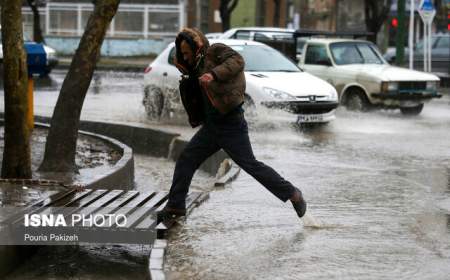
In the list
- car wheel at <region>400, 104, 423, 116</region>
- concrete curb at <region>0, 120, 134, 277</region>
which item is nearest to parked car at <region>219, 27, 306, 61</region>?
car wheel at <region>400, 104, 423, 116</region>

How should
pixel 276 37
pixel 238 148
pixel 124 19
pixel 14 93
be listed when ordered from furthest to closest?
1. pixel 124 19
2. pixel 276 37
3. pixel 14 93
4. pixel 238 148

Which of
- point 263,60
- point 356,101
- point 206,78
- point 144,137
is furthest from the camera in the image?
point 356,101

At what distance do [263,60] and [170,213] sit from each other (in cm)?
908

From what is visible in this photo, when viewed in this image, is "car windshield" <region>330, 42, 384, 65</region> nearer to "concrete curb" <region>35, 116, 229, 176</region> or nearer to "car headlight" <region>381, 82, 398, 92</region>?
"car headlight" <region>381, 82, 398, 92</region>

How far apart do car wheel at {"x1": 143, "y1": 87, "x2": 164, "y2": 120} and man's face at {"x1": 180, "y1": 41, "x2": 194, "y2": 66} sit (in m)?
9.35

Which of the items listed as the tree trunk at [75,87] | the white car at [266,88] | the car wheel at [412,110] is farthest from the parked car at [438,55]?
the tree trunk at [75,87]

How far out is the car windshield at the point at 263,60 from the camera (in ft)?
53.2

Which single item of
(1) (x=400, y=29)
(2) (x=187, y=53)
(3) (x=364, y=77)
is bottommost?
(3) (x=364, y=77)

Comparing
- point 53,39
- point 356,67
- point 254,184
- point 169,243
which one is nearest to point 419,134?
point 356,67

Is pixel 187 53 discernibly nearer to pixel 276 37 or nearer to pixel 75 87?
pixel 75 87

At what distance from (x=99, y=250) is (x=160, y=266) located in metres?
1.45

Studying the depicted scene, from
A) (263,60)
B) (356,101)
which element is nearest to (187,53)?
(263,60)

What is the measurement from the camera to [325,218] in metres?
8.02

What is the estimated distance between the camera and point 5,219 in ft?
23.6
